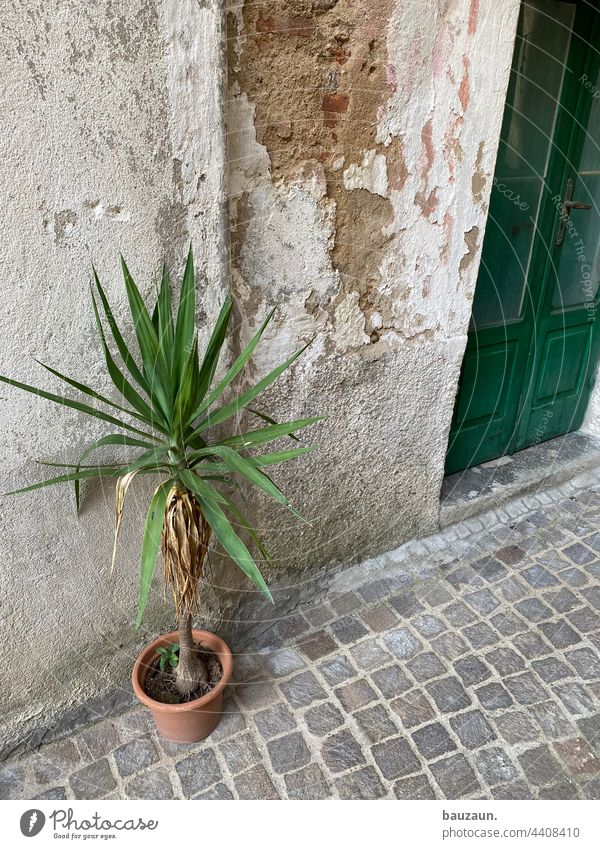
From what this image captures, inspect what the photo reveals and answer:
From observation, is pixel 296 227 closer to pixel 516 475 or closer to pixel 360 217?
pixel 360 217

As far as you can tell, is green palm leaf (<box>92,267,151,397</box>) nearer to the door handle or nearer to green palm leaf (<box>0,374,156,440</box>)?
green palm leaf (<box>0,374,156,440</box>)

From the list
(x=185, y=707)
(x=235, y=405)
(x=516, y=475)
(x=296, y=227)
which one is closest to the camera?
(x=235, y=405)

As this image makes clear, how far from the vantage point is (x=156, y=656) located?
2217mm

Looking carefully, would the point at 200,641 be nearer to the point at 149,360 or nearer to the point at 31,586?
the point at 31,586

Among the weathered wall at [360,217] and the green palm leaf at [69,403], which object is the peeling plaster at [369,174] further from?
the green palm leaf at [69,403]

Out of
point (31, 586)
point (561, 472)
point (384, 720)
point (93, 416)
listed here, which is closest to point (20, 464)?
point (93, 416)

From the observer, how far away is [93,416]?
189cm

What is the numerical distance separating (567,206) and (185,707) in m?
2.67

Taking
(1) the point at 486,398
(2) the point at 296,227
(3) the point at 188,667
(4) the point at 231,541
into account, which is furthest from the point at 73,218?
(1) the point at 486,398

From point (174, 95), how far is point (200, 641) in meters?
1.71

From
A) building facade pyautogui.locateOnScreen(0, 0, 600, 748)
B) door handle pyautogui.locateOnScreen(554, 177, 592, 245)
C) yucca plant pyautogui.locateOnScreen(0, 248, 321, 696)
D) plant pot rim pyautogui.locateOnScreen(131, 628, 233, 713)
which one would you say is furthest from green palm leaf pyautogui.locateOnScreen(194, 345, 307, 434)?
door handle pyautogui.locateOnScreen(554, 177, 592, 245)

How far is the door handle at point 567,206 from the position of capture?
3.04 metres

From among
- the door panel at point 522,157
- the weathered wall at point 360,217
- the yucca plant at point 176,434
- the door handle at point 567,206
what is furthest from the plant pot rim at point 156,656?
the door handle at point 567,206

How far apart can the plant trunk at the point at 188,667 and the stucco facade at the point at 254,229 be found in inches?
10.7
